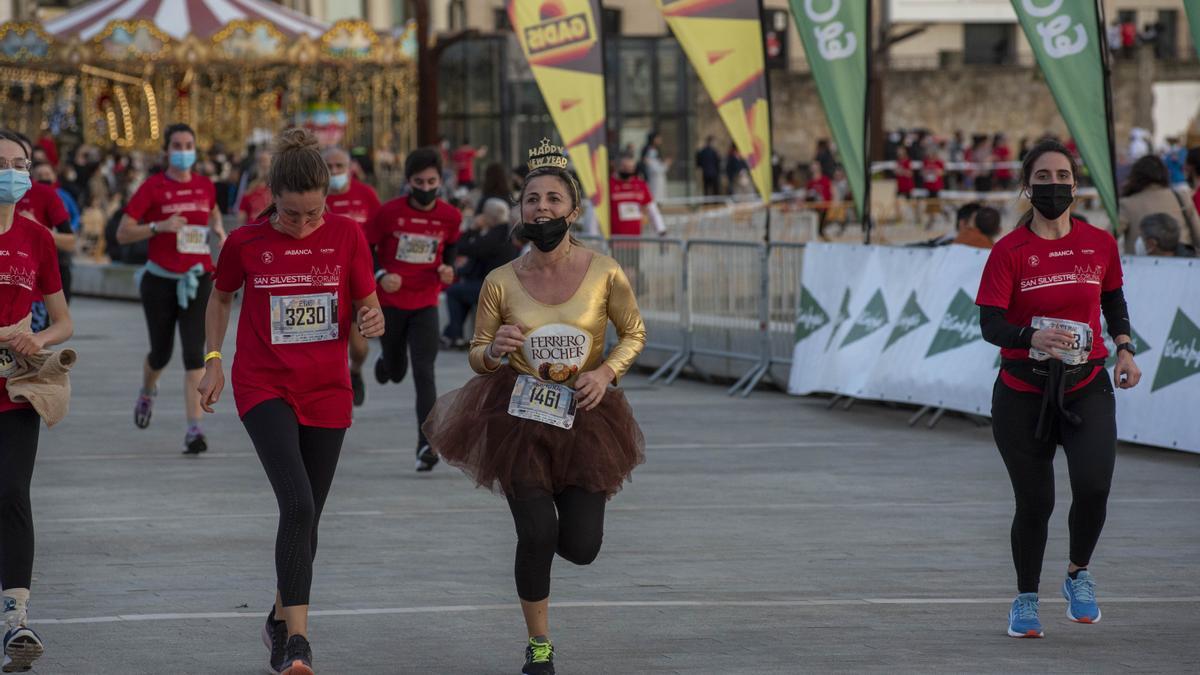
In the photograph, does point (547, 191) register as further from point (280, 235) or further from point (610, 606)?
point (610, 606)

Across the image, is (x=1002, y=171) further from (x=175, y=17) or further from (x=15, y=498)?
(x=15, y=498)

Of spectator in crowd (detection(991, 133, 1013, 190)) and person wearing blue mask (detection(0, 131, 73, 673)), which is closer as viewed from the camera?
person wearing blue mask (detection(0, 131, 73, 673))

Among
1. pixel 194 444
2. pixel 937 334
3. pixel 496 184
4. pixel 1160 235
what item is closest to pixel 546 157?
pixel 194 444

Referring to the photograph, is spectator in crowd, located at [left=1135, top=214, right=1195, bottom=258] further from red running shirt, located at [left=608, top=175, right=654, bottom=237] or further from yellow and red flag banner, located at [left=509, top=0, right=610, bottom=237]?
red running shirt, located at [left=608, top=175, right=654, bottom=237]

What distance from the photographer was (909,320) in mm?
14523

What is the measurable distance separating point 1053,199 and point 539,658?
242cm

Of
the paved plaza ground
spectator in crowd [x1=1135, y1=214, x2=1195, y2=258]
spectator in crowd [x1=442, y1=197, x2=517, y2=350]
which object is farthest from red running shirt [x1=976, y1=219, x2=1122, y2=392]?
spectator in crowd [x1=442, y1=197, x2=517, y2=350]

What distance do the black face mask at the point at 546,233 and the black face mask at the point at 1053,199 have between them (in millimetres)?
1791

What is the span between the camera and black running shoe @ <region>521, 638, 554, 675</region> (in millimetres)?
6543

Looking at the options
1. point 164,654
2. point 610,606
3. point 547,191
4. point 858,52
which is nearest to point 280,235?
point 547,191

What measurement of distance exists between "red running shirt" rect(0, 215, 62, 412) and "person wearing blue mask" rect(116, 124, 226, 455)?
5204 mm

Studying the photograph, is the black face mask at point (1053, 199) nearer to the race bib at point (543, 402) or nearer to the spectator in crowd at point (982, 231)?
the race bib at point (543, 402)

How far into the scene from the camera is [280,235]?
22.4 feet

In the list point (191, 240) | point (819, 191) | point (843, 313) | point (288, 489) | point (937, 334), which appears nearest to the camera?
point (288, 489)
